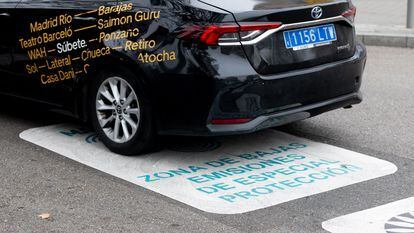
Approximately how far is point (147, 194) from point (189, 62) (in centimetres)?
90

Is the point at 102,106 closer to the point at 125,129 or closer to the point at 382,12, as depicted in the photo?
the point at 125,129

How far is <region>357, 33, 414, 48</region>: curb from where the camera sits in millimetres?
10836

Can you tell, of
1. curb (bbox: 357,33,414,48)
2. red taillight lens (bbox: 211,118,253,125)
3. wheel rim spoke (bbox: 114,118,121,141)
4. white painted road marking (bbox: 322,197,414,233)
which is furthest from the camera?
curb (bbox: 357,33,414,48)

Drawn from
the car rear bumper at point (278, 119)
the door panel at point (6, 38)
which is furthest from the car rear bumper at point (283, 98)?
the door panel at point (6, 38)

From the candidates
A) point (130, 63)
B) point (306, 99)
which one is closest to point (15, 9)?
point (130, 63)

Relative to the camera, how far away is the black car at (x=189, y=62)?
511 cm

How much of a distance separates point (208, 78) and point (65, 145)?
1534 mm

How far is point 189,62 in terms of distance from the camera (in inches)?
203

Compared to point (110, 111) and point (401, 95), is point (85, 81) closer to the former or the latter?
point (110, 111)

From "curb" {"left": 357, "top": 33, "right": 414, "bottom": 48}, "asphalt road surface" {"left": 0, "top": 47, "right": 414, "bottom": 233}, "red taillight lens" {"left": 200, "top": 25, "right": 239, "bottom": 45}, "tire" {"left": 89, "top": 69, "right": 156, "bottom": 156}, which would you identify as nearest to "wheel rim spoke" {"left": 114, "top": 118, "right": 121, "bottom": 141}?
"tire" {"left": 89, "top": 69, "right": 156, "bottom": 156}

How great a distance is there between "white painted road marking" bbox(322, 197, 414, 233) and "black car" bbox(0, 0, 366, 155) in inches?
38.8

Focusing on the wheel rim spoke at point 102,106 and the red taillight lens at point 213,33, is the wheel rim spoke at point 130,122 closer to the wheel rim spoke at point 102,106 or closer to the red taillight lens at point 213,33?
the wheel rim spoke at point 102,106

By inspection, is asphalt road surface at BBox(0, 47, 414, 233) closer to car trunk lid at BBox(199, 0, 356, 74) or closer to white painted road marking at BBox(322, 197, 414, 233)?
white painted road marking at BBox(322, 197, 414, 233)

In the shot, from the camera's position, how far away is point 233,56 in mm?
5105
